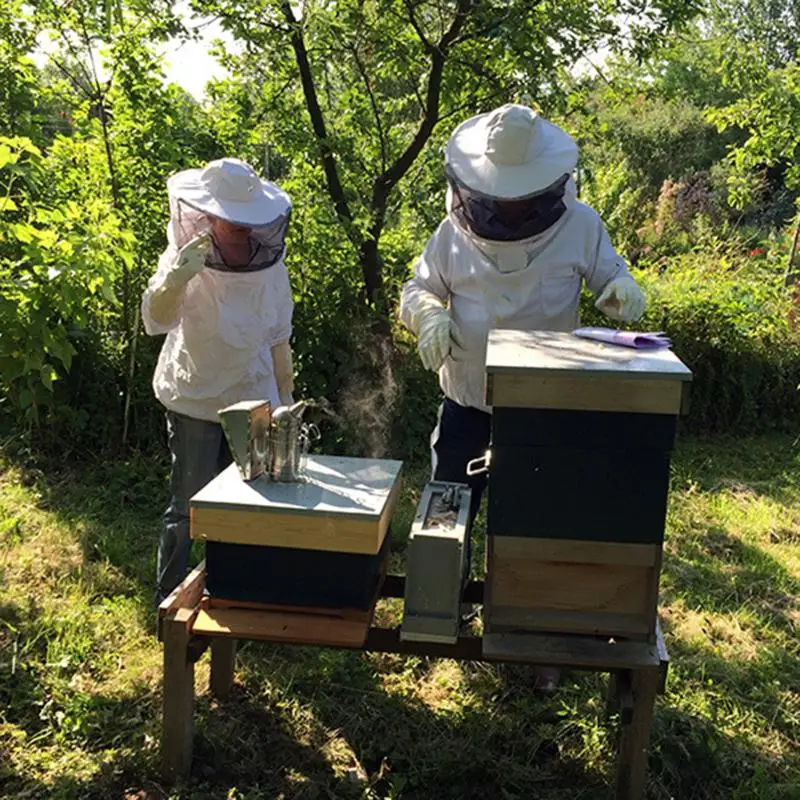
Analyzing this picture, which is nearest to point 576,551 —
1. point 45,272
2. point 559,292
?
point 559,292

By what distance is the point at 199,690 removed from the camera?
9.30 ft

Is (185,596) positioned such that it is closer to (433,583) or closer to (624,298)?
(433,583)

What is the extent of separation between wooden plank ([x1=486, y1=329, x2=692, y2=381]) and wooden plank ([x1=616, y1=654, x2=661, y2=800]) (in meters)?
0.77

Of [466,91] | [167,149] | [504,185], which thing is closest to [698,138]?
[466,91]

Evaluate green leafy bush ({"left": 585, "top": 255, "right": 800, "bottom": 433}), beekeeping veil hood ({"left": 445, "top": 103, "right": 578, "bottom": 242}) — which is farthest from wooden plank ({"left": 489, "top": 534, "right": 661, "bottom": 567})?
green leafy bush ({"left": 585, "top": 255, "right": 800, "bottom": 433})

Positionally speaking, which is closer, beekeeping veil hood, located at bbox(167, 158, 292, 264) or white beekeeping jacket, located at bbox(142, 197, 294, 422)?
beekeeping veil hood, located at bbox(167, 158, 292, 264)

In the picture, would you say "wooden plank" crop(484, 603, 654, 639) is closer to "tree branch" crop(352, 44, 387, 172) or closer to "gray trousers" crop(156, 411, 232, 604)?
"gray trousers" crop(156, 411, 232, 604)

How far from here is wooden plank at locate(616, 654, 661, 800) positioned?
2.07 meters

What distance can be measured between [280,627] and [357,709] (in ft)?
A: 2.78

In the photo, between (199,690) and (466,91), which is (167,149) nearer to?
(466,91)

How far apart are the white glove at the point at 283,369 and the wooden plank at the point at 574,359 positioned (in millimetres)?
1016

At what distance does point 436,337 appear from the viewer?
8.33 ft

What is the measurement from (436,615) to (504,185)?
49.9 inches

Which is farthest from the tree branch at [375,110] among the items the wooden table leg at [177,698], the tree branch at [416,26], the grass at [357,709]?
the wooden table leg at [177,698]
